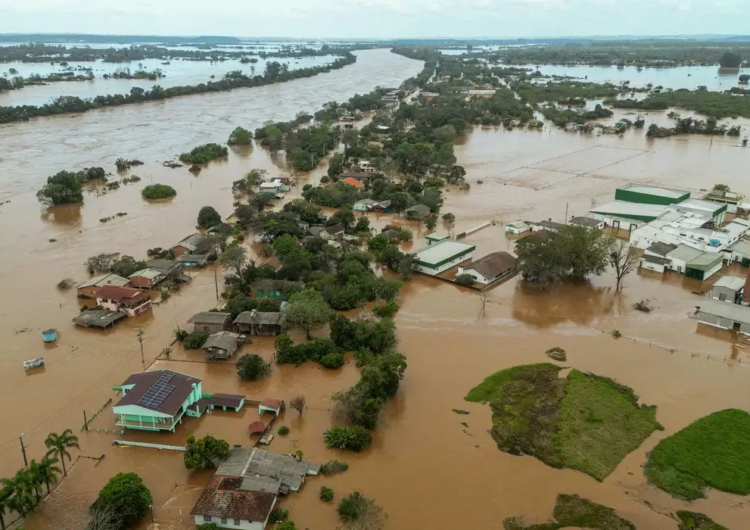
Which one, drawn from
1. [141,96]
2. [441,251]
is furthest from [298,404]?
[141,96]

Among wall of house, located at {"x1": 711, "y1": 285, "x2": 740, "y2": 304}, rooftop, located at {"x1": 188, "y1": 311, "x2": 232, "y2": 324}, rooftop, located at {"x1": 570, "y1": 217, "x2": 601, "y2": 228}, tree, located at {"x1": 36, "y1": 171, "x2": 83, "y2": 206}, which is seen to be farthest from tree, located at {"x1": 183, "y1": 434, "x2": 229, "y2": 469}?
tree, located at {"x1": 36, "y1": 171, "x2": 83, "y2": 206}

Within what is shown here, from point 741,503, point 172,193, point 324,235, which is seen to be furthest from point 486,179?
point 741,503

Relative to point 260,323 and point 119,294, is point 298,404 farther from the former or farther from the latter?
point 119,294

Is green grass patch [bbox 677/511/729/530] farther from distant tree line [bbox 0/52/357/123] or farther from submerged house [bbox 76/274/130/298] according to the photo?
distant tree line [bbox 0/52/357/123]

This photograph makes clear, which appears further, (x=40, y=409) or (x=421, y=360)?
(x=421, y=360)

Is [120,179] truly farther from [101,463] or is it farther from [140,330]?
[101,463]
